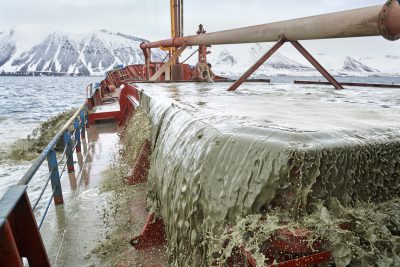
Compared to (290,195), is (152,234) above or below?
below

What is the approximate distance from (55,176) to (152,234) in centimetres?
226

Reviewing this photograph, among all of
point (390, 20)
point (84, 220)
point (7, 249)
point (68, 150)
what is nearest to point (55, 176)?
point (84, 220)

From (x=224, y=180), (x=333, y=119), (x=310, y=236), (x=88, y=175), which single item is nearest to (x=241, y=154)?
(x=224, y=180)

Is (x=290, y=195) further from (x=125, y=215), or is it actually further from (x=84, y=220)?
(x=84, y=220)

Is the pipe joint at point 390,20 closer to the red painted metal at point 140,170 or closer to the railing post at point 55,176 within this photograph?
the red painted metal at point 140,170

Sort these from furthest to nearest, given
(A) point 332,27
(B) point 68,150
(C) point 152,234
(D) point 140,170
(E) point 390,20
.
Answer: (B) point 68,150, (D) point 140,170, (A) point 332,27, (E) point 390,20, (C) point 152,234

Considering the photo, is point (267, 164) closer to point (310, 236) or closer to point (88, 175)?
point (310, 236)

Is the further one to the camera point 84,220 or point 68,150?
point 68,150

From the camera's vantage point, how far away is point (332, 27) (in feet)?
16.9

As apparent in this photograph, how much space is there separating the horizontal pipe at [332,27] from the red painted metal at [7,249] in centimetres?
435

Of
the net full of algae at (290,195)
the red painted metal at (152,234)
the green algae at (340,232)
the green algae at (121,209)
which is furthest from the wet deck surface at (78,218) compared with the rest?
the green algae at (340,232)

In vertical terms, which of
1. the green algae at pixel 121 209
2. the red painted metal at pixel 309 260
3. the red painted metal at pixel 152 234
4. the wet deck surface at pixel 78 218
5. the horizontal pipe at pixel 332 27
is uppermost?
the horizontal pipe at pixel 332 27

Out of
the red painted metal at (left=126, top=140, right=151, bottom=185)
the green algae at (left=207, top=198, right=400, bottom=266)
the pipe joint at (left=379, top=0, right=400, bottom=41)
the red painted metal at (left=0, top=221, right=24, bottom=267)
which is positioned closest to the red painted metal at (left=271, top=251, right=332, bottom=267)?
the green algae at (left=207, top=198, right=400, bottom=266)

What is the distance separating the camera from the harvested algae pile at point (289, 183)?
1952 millimetres
